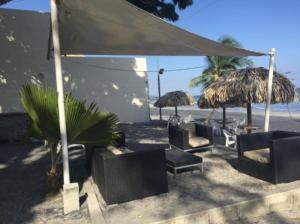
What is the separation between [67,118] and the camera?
4305mm

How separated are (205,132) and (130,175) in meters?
3.74

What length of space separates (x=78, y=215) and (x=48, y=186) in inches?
36.7

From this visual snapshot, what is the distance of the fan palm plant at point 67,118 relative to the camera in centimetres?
431

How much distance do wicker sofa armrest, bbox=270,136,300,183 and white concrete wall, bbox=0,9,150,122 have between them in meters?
10.4

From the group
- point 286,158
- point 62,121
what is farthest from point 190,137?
point 62,121

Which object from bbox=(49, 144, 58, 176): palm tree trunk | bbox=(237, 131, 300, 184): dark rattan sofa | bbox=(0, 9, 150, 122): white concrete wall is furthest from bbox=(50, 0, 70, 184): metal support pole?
bbox=(0, 9, 150, 122): white concrete wall

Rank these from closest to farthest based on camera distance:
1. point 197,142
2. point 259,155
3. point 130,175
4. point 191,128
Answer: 1. point 130,175
2. point 259,155
3. point 197,142
4. point 191,128

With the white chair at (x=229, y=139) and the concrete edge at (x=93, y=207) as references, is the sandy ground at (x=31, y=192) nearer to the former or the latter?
the concrete edge at (x=93, y=207)

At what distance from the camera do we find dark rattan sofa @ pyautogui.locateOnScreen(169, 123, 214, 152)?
7172 mm

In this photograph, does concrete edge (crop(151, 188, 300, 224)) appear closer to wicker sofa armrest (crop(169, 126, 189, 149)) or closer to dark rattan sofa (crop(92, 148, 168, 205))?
dark rattan sofa (crop(92, 148, 168, 205))

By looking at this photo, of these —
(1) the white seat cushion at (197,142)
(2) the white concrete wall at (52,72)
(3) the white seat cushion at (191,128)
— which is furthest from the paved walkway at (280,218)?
(2) the white concrete wall at (52,72)

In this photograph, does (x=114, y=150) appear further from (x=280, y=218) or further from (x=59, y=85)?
(x=280, y=218)

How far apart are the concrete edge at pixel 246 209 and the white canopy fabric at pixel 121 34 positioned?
263 cm

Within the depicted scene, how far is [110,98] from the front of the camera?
1523cm
